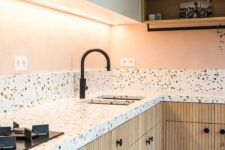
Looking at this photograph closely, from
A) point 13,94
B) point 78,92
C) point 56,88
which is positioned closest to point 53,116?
point 13,94

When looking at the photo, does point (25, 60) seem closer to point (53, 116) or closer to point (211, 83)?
point (53, 116)

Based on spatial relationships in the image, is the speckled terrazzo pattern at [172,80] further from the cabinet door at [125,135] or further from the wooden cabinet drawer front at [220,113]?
the cabinet door at [125,135]

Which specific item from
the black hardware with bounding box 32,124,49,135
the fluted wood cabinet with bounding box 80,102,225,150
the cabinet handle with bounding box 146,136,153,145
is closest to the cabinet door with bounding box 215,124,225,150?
the fluted wood cabinet with bounding box 80,102,225,150

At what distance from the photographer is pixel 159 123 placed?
2.67m

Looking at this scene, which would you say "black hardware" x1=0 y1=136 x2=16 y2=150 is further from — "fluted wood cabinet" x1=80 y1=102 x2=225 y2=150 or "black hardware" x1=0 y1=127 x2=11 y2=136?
"fluted wood cabinet" x1=80 y1=102 x2=225 y2=150

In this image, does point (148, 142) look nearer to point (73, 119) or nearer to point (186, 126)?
point (186, 126)

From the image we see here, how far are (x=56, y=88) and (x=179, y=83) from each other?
134 cm

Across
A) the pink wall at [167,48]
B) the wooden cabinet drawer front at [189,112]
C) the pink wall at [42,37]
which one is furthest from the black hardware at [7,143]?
the pink wall at [167,48]

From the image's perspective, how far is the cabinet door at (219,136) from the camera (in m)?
2.62

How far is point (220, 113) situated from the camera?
260 centimetres

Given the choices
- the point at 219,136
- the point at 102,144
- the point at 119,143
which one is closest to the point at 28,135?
the point at 102,144

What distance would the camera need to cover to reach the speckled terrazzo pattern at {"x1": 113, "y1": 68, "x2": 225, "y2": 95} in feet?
9.95

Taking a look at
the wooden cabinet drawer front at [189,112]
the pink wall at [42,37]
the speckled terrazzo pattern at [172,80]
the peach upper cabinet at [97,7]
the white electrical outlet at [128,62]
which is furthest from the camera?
the white electrical outlet at [128,62]

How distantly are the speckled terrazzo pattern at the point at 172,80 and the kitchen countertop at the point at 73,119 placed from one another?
90cm
